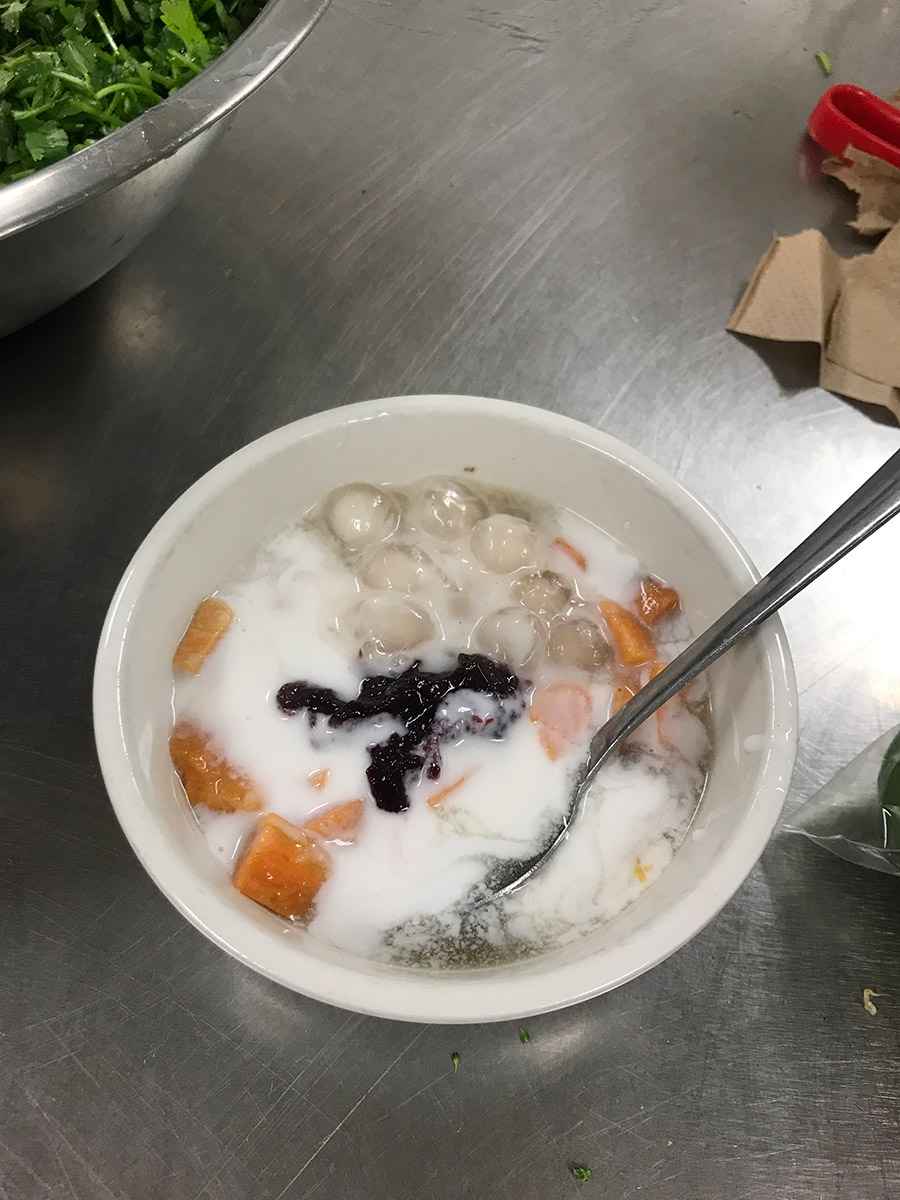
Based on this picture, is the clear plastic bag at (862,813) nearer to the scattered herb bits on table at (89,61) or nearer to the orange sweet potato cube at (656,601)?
the orange sweet potato cube at (656,601)

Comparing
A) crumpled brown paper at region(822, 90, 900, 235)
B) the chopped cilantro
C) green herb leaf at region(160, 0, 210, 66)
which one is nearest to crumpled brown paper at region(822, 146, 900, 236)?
crumpled brown paper at region(822, 90, 900, 235)

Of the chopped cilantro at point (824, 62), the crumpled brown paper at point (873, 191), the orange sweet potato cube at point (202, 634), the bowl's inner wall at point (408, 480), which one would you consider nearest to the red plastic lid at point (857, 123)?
the crumpled brown paper at point (873, 191)

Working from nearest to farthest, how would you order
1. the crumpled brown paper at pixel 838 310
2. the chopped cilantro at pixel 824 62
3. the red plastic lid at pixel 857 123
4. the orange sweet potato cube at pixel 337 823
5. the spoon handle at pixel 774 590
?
the spoon handle at pixel 774 590, the orange sweet potato cube at pixel 337 823, the crumpled brown paper at pixel 838 310, the red plastic lid at pixel 857 123, the chopped cilantro at pixel 824 62

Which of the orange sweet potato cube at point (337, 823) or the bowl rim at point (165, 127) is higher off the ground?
the bowl rim at point (165, 127)

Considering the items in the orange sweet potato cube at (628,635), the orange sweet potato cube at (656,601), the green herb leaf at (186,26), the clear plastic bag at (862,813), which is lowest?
the clear plastic bag at (862,813)

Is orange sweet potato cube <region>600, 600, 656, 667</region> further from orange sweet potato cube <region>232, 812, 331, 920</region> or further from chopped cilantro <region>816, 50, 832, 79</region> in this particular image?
chopped cilantro <region>816, 50, 832, 79</region>

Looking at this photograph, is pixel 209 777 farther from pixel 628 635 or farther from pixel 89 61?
pixel 89 61

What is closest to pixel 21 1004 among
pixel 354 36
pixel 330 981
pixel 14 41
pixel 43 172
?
pixel 330 981

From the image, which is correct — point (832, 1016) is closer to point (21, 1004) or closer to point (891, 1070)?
point (891, 1070)
